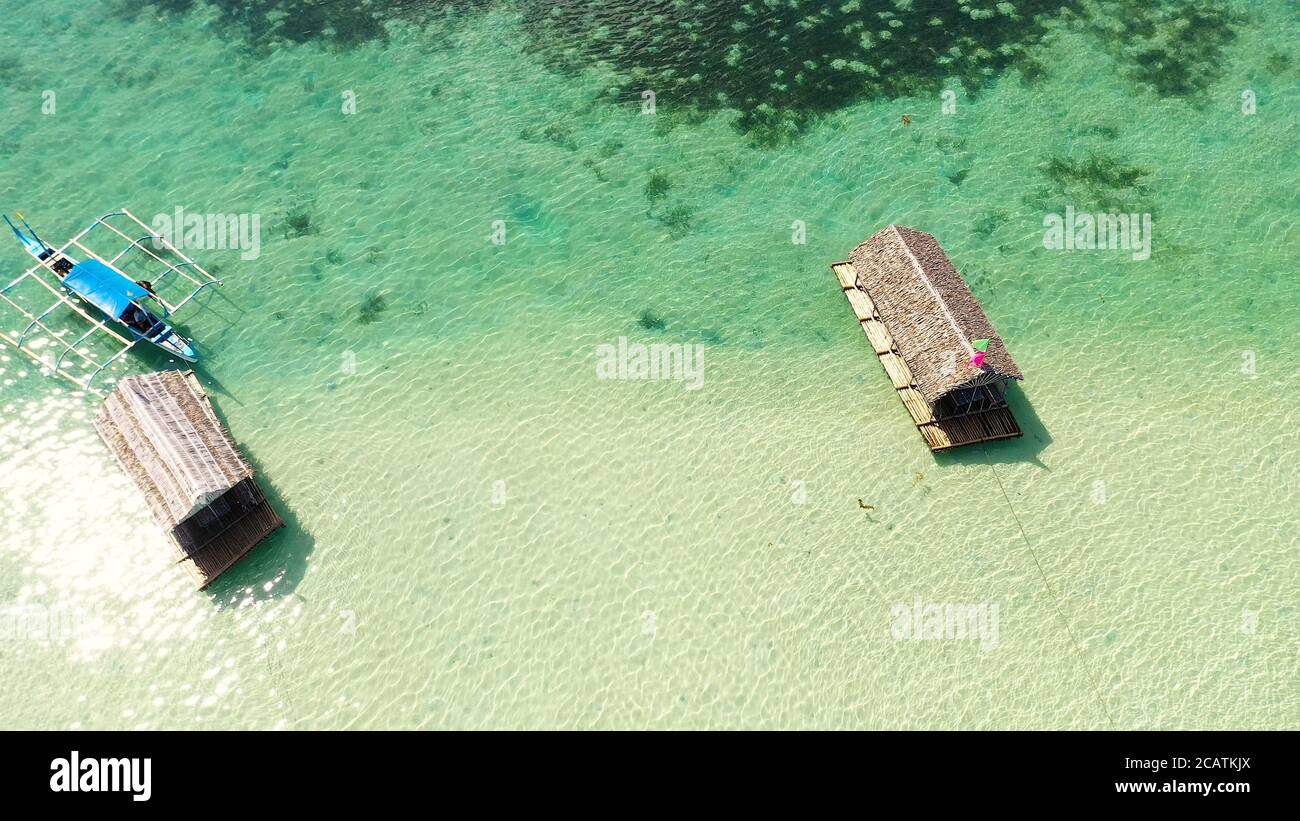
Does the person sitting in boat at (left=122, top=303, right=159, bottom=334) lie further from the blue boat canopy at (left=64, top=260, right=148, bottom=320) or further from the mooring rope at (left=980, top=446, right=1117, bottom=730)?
the mooring rope at (left=980, top=446, right=1117, bottom=730)

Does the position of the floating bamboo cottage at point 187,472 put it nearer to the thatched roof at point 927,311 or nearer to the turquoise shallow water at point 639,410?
the turquoise shallow water at point 639,410

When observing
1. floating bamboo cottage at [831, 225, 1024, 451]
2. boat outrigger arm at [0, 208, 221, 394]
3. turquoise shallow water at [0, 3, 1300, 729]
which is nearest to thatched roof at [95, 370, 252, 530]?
turquoise shallow water at [0, 3, 1300, 729]

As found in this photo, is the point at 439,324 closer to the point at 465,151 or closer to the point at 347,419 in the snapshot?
the point at 347,419

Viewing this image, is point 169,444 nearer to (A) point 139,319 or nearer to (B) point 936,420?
(A) point 139,319

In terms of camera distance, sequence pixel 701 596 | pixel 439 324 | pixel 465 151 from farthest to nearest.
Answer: pixel 465 151 → pixel 439 324 → pixel 701 596

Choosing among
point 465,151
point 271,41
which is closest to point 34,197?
point 271,41

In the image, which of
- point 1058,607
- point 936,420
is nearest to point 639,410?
point 936,420
